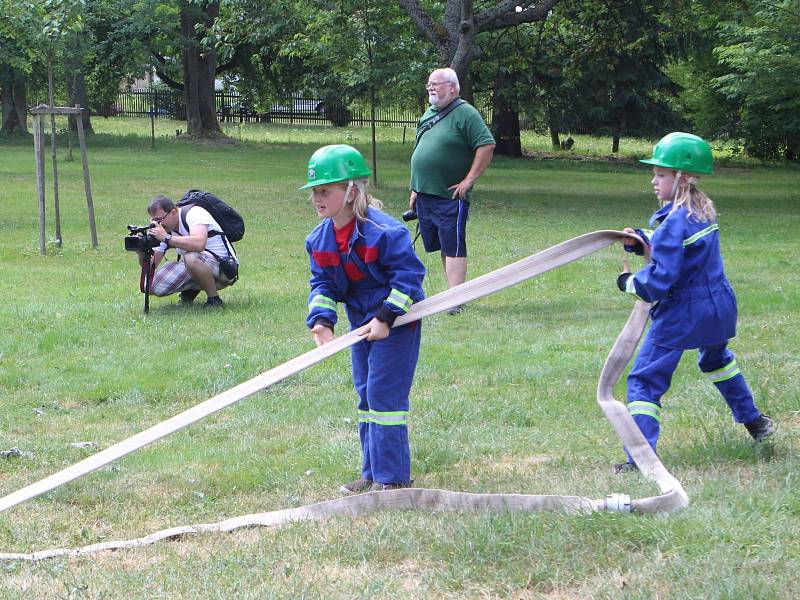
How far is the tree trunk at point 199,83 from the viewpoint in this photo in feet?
124

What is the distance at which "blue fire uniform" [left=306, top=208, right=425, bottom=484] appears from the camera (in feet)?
14.6

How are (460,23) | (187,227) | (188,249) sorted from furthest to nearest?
(460,23), (187,227), (188,249)

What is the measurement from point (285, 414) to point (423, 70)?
15.5 m

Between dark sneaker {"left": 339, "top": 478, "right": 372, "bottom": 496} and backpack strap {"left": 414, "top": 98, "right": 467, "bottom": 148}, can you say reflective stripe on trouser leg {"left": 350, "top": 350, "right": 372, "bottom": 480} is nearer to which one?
dark sneaker {"left": 339, "top": 478, "right": 372, "bottom": 496}

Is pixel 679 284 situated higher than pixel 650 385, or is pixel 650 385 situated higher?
pixel 679 284

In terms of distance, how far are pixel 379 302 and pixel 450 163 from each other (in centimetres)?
451

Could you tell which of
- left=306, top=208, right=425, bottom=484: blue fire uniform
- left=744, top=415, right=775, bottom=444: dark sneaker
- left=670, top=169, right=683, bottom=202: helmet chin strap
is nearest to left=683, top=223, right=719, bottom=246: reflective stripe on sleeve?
left=670, top=169, right=683, bottom=202: helmet chin strap

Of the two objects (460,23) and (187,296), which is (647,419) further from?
(460,23)

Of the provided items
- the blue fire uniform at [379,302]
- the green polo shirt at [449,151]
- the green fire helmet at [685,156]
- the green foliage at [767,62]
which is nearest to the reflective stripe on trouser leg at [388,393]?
the blue fire uniform at [379,302]

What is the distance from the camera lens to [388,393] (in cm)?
453

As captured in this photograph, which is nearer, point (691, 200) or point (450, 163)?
point (691, 200)

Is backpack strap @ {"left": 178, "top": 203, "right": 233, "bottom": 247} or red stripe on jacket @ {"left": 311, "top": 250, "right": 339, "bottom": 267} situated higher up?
red stripe on jacket @ {"left": 311, "top": 250, "right": 339, "bottom": 267}

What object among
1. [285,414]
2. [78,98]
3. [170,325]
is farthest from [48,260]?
[78,98]

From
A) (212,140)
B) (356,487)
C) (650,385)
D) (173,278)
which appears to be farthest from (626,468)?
(212,140)
